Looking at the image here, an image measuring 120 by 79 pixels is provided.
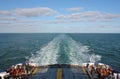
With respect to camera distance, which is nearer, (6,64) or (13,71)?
(13,71)

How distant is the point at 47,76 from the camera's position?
22844mm

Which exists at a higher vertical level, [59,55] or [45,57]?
[59,55]

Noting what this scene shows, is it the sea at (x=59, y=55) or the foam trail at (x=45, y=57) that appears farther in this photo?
the sea at (x=59, y=55)

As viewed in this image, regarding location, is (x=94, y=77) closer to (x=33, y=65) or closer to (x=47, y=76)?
(x=47, y=76)

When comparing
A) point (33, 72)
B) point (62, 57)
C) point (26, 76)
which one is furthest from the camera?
point (62, 57)

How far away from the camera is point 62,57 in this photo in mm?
49500

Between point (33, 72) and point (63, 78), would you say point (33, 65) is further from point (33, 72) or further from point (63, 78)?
point (63, 78)

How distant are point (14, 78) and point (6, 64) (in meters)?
30.4

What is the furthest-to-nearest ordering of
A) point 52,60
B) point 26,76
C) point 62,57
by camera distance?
1. point 62,57
2. point 52,60
3. point 26,76

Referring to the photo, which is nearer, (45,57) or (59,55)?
(45,57)

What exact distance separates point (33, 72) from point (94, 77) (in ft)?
28.8

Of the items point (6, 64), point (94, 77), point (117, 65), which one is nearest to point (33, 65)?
point (94, 77)

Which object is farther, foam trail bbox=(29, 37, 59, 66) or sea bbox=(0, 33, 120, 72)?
sea bbox=(0, 33, 120, 72)

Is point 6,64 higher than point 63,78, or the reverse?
point 63,78
